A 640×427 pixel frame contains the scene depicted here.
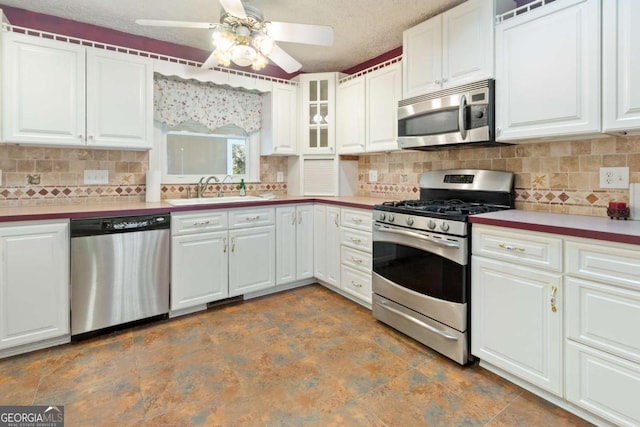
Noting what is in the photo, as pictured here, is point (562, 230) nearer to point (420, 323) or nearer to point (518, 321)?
point (518, 321)

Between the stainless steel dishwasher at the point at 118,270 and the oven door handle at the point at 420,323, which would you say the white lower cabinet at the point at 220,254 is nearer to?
the stainless steel dishwasher at the point at 118,270

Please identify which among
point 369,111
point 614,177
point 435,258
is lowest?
point 435,258

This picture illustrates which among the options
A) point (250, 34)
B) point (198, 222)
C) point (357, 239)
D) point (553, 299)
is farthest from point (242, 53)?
point (553, 299)

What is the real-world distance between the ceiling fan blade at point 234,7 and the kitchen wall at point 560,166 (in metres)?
1.87

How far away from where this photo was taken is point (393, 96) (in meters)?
2.93

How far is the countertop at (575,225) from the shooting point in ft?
4.64

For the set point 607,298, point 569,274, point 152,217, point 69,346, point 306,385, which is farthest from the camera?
point 152,217

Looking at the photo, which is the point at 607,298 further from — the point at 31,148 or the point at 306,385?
the point at 31,148

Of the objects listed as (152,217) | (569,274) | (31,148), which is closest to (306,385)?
(569,274)

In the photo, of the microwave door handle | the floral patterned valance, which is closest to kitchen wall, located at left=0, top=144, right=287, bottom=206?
the floral patterned valance

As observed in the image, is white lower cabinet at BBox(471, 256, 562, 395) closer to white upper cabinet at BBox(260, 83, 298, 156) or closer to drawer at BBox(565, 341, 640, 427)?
drawer at BBox(565, 341, 640, 427)

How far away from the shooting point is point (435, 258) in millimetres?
2107

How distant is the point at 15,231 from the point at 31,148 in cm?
86

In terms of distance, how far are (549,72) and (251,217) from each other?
2.34 m
